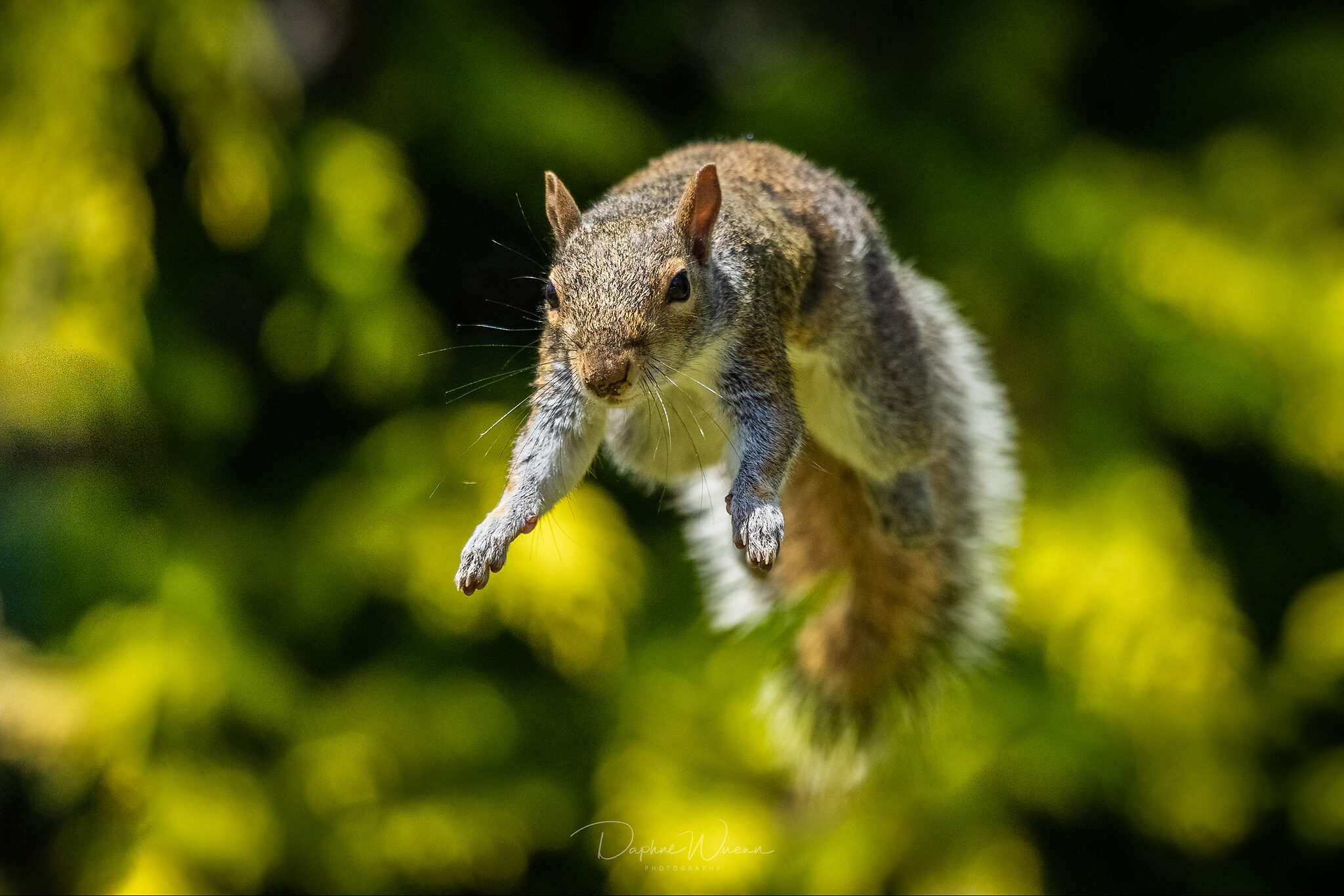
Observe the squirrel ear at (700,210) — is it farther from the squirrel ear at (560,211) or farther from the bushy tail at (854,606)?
the bushy tail at (854,606)

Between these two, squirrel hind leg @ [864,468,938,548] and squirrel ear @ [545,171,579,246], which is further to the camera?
squirrel hind leg @ [864,468,938,548]

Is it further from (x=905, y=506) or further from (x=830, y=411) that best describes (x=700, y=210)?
(x=905, y=506)

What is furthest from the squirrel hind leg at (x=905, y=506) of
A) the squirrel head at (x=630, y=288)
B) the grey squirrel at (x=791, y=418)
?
the squirrel head at (x=630, y=288)

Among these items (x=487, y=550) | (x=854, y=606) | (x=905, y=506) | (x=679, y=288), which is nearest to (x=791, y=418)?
(x=679, y=288)

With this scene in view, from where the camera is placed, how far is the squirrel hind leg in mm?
1147

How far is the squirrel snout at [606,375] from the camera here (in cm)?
72

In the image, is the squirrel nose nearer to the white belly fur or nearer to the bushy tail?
the white belly fur

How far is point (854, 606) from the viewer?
1.26 meters

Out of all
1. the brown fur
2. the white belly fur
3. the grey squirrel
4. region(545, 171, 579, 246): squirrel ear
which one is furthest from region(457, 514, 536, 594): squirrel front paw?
the brown fur

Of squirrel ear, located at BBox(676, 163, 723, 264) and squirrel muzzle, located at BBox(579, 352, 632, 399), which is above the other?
squirrel ear, located at BBox(676, 163, 723, 264)

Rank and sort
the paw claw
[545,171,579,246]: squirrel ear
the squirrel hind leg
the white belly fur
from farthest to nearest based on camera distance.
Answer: the squirrel hind leg → the white belly fur → [545,171,579,246]: squirrel ear → the paw claw

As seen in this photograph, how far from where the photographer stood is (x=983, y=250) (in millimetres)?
1850

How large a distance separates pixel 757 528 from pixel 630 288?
18cm

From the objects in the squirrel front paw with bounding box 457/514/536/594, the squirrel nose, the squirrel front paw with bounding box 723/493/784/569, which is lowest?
the squirrel front paw with bounding box 457/514/536/594
